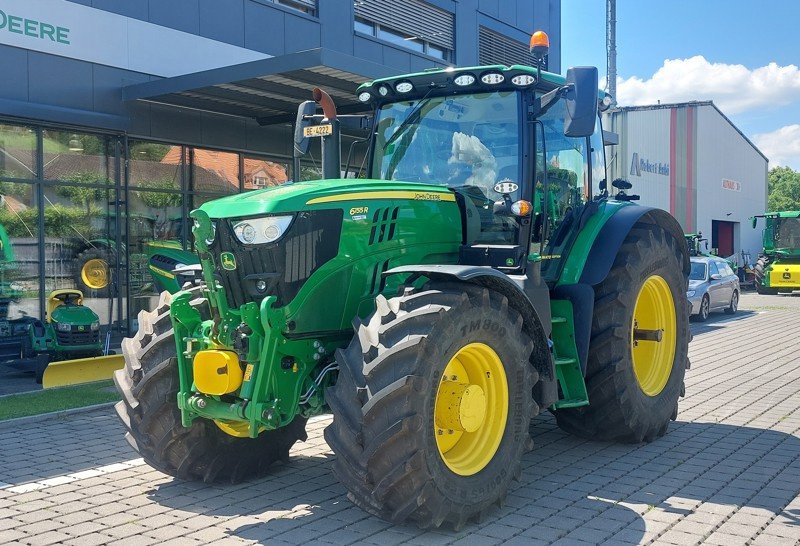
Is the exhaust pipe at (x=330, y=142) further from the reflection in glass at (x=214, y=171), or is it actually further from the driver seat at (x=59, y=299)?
the reflection in glass at (x=214, y=171)

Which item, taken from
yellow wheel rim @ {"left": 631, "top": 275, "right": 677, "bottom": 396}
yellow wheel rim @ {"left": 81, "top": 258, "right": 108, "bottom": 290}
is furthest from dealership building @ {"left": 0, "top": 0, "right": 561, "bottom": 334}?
yellow wheel rim @ {"left": 631, "top": 275, "right": 677, "bottom": 396}

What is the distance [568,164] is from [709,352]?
7215mm

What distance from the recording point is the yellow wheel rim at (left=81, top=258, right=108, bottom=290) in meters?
12.0

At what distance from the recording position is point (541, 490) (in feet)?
17.7

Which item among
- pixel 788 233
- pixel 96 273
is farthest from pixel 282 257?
pixel 788 233

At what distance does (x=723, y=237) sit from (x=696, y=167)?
21.3 ft

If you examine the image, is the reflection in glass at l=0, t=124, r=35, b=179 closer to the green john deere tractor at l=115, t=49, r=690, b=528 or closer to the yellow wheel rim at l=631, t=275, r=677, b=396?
the green john deere tractor at l=115, t=49, r=690, b=528

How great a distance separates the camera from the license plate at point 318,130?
584cm

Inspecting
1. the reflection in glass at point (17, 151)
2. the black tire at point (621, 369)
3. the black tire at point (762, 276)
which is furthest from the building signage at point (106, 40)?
the black tire at point (762, 276)

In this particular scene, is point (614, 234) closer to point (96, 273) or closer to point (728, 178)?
point (96, 273)

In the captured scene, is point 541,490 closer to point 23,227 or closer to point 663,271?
point 663,271

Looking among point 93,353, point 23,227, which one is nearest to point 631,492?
point 93,353

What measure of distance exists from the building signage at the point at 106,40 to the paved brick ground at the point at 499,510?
20.0 feet

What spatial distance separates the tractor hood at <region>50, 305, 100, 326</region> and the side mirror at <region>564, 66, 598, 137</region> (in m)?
7.12
